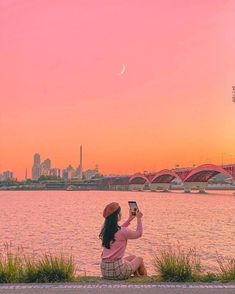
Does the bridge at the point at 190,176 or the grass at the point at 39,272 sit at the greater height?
the bridge at the point at 190,176

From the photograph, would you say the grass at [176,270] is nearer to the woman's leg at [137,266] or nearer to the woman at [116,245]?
the woman's leg at [137,266]

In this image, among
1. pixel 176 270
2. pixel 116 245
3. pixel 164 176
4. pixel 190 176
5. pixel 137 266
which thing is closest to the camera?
pixel 176 270

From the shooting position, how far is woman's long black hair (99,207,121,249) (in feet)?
36.6

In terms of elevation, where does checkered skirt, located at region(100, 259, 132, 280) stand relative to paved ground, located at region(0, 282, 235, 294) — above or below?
→ above

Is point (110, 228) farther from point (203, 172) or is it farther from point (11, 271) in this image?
point (203, 172)

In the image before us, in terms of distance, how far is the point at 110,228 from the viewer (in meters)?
11.3

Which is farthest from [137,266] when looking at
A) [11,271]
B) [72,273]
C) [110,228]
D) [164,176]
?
[164,176]

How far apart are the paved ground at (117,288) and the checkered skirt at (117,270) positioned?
73cm

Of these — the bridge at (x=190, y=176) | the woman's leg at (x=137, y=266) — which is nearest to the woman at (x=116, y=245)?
the woman's leg at (x=137, y=266)

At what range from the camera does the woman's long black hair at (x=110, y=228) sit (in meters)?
11.1

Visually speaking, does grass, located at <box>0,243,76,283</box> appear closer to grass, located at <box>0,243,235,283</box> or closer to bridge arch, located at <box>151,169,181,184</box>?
grass, located at <box>0,243,235,283</box>

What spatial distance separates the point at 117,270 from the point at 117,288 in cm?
120

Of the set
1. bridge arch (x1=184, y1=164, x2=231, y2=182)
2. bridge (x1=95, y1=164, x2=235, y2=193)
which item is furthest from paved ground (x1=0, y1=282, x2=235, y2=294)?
bridge arch (x1=184, y1=164, x2=231, y2=182)

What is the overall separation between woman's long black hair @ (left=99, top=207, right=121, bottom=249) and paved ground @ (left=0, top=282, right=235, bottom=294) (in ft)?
3.71
